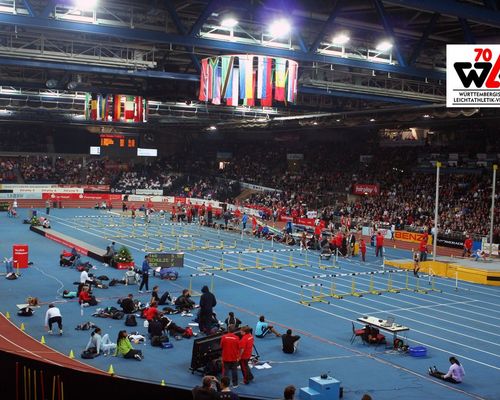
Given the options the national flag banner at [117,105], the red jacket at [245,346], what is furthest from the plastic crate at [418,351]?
the national flag banner at [117,105]

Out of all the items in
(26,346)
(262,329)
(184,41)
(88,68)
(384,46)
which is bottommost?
(26,346)

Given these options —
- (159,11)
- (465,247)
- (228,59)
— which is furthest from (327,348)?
(465,247)

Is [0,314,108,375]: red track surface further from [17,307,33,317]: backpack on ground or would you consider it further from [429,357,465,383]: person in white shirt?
[429,357,465,383]: person in white shirt

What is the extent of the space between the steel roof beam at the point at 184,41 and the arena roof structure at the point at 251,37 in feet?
0.10

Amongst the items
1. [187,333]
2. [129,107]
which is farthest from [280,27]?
[129,107]

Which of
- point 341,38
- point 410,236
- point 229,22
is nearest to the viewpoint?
point 229,22

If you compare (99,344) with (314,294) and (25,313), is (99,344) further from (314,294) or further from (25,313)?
(314,294)

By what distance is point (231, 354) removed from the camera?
1445cm

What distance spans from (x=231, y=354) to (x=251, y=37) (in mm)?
11182

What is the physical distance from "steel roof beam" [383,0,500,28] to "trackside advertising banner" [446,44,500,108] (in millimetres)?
890

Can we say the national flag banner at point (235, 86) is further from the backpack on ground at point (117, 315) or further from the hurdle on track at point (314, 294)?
the hurdle on track at point (314, 294)

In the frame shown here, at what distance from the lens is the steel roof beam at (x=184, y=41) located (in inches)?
671

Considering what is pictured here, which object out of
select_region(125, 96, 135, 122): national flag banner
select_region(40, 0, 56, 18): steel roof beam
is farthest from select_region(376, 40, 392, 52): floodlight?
select_region(40, 0, 56, 18): steel roof beam

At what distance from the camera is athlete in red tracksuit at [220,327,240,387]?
14.5m
